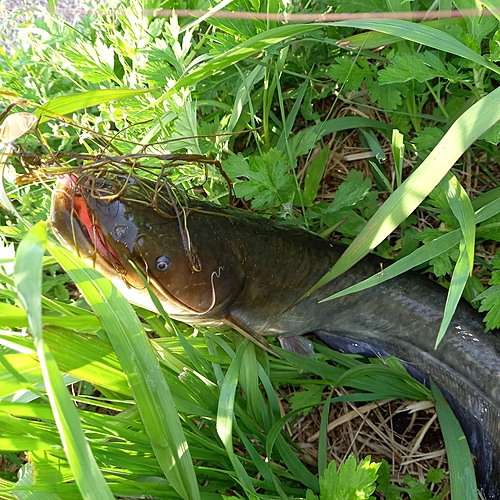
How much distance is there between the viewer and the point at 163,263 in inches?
62.6

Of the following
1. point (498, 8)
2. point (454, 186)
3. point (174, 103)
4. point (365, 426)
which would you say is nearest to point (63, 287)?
point (174, 103)

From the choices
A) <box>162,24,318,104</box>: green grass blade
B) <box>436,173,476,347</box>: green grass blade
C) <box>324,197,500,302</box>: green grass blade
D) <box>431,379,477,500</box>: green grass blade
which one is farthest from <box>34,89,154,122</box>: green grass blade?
<box>431,379,477,500</box>: green grass blade

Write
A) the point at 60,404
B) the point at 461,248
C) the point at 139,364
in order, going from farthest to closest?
the point at 461,248 < the point at 139,364 < the point at 60,404

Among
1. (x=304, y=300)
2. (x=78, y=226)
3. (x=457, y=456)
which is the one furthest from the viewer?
(x=304, y=300)

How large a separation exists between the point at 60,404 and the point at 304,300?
3.53 feet

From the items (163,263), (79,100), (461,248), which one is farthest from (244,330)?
(79,100)

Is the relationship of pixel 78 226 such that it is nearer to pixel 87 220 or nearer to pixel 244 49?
pixel 87 220

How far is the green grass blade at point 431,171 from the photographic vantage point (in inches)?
56.3

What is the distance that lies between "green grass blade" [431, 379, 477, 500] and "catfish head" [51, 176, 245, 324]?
93cm

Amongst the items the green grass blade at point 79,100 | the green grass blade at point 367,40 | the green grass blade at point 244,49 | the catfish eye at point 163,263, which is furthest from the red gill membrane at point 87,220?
the green grass blade at point 367,40

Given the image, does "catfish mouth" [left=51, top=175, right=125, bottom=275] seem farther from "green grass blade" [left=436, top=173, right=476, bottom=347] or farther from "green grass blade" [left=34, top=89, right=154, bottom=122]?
"green grass blade" [left=436, top=173, right=476, bottom=347]

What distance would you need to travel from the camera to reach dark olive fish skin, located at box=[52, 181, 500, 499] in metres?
1.61

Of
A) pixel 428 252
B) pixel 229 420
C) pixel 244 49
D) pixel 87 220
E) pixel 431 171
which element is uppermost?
pixel 244 49

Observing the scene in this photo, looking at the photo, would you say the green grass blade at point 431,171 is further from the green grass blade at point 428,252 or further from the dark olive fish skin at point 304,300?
the dark olive fish skin at point 304,300
